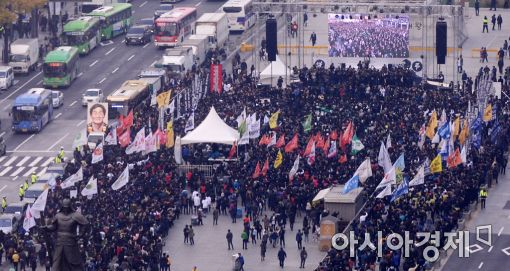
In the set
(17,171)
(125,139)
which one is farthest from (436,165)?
(17,171)

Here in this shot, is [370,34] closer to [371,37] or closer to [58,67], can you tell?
[371,37]

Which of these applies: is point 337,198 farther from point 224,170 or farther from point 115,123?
point 115,123

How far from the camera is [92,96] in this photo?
4235 inches

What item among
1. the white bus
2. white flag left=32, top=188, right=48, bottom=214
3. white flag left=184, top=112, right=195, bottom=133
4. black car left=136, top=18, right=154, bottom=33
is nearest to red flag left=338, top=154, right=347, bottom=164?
white flag left=184, top=112, right=195, bottom=133

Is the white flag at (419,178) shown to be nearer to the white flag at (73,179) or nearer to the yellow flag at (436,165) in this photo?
the yellow flag at (436,165)

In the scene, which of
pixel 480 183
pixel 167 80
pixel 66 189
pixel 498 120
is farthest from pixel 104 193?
pixel 167 80

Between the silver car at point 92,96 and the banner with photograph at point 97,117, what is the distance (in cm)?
978

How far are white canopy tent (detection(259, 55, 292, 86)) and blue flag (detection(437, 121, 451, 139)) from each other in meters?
21.4

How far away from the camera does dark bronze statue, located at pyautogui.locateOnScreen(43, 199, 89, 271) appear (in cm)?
4081

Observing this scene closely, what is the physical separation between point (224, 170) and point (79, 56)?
126 ft

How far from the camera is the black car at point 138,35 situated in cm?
12438

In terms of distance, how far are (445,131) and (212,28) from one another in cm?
Result: 3967

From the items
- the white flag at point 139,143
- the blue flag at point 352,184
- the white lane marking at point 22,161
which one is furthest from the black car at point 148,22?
the blue flag at point 352,184

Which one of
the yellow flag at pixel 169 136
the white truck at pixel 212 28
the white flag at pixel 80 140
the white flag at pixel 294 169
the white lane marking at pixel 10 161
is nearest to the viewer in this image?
the white flag at pixel 294 169
